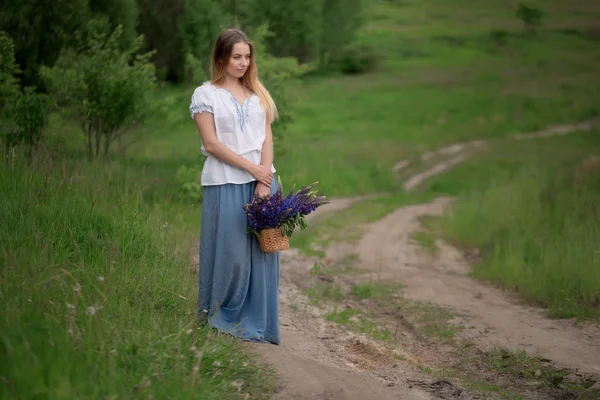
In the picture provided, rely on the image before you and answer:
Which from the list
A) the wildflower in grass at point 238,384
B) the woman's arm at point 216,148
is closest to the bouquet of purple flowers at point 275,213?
the woman's arm at point 216,148

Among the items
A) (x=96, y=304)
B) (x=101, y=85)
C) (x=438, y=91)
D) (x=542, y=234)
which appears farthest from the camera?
(x=438, y=91)

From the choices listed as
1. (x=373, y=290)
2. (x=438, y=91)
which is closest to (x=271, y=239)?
(x=373, y=290)

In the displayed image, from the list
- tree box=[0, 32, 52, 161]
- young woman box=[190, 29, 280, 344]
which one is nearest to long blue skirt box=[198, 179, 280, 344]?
young woman box=[190, 29, 280, 344]

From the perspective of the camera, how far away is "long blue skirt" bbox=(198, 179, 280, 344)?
222 inches

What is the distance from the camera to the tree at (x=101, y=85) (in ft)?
38.9

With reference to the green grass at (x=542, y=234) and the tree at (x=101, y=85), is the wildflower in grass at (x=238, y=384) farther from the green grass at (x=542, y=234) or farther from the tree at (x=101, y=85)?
the tree at (x=101, y=85)

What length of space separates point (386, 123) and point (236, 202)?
2410 centimetres

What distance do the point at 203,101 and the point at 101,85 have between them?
7015 millimetres

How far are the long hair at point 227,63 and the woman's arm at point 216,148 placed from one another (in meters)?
0.33

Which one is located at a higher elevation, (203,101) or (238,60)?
(238,60)

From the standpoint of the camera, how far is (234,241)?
5641mm

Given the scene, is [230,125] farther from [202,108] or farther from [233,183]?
[233,183]

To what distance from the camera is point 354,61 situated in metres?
42.8

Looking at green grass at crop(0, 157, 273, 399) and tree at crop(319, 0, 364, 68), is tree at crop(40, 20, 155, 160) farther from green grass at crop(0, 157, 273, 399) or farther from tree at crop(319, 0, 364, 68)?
tree at crop(319, 0, 364, 68)
